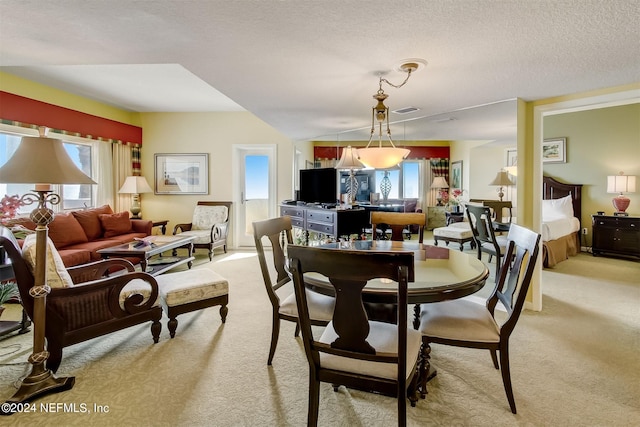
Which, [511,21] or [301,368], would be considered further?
[301,368]

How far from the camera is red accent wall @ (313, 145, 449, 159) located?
6195mm

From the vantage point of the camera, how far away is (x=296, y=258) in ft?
4.58

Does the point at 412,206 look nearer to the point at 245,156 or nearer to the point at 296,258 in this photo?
the point at 245,156

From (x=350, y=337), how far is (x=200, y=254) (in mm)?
4994

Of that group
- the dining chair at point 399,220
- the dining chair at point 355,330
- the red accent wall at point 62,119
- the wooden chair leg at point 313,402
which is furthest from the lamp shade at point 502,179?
the red accent wall at point 62,119

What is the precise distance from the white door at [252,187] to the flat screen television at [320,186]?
3.03 feet

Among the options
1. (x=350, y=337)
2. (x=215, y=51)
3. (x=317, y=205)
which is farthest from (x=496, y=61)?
(x=317, y=205)

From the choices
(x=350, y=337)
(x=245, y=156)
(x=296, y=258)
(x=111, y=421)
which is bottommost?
(x=111, y=421)

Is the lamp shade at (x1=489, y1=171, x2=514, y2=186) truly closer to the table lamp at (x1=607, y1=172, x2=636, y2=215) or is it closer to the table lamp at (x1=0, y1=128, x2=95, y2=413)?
the table lamp at (x1=607, y1=172, x2=636, y2=215)

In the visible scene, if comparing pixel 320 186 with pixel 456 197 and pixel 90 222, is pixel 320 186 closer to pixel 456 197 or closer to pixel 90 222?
pixel 456 197

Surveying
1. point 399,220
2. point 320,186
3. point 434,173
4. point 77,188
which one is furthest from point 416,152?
point 77,188

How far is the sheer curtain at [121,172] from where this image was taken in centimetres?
561

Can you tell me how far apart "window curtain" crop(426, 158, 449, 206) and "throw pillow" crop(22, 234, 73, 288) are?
18.6 ft

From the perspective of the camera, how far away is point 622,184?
17.2 feet
